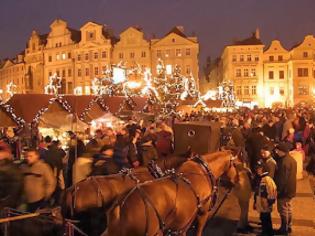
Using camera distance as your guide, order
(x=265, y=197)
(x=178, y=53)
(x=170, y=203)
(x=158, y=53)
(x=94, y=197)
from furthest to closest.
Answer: (x=158, y=53) < (x=178, y=53) < (x=265, y=197) < (x=94, y=197) < (x=170, y=203)

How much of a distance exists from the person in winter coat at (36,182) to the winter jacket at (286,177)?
4.07 meters

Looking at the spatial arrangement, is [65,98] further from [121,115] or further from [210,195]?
[210,195]

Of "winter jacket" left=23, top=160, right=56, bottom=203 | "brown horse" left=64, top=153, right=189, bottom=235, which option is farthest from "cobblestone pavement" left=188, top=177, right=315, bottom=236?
"winter jacket" left=23, top=160, right=56, bottom=203

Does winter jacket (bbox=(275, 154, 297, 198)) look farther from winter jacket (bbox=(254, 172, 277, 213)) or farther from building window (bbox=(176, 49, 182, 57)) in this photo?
building window (bbox=(176, 49, 182, 57))

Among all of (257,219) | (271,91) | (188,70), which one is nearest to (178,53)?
(188,70)

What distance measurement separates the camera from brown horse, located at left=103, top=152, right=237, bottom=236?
17.4 ft

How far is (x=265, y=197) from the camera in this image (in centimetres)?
811

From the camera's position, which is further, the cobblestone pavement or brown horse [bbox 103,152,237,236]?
the cobblestone pavement

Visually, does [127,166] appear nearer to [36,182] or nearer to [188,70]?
[36,182]

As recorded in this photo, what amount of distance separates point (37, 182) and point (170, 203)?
2791mm

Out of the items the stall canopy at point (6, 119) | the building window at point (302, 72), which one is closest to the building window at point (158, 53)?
the building window at point (302, 72)

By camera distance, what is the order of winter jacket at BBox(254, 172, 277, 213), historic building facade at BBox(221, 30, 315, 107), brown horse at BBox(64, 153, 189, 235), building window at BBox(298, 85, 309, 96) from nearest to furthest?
brown horse at BBox(64, 153, 189, 235), winter jacket at BBox(254, 172, 277, 213), building window at BBox(298, 85, 309, 96), historic building facade at BBox(221, 30, 315, 107)

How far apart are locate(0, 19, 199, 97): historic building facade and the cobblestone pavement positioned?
49.6m

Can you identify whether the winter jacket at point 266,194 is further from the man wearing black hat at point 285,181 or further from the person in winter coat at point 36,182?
the person in winter coat at point 36,182
